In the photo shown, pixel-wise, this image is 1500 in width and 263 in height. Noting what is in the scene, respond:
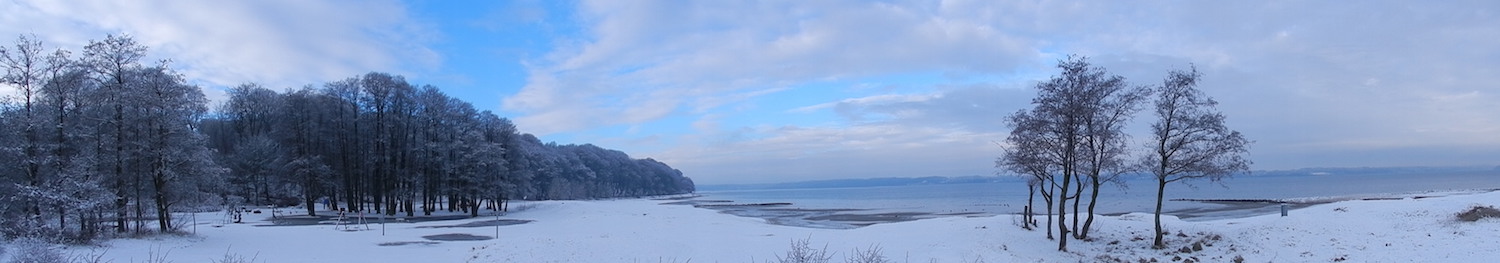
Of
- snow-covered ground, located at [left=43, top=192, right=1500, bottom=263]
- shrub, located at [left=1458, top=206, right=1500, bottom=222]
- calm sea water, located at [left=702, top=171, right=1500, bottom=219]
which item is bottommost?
calm sea water, located at [left=702, top=171, right=1500, bottom=219]

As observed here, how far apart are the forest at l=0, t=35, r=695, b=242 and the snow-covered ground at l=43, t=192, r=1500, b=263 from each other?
1782 mm

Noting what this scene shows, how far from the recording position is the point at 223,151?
61.2 m

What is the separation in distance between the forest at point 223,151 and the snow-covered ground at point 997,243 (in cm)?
178

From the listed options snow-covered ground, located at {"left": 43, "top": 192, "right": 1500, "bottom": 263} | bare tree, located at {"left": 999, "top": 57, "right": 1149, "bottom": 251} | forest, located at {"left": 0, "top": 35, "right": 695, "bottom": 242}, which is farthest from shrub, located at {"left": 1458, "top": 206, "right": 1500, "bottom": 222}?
forest, located at {"left": 0, "top": 35, "right": 695, "bottom": 242}

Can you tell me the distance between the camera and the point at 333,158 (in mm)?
50469

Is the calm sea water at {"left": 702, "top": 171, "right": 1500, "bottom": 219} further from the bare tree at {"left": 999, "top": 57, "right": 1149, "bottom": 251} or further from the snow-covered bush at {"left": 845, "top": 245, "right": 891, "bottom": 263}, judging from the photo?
the snow-covered bush at {"left": 845, "top": 245, "right": 891, "bottom": 263}

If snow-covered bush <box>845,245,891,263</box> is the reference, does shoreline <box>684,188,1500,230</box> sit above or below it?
below

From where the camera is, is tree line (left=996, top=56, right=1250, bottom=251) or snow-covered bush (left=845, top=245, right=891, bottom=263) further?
tree line (left=996, top=56, right=1250, bottom=251)

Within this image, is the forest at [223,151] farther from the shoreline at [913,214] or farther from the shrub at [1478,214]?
the shrub at [1478,214]

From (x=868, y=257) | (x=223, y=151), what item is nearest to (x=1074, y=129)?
(x=868, y=257)

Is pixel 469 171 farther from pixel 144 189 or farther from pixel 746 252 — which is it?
pixel 746 252

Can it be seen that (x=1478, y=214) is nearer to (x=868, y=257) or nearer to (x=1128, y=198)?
(x=868, y=257)

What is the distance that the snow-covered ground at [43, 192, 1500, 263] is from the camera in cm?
1769

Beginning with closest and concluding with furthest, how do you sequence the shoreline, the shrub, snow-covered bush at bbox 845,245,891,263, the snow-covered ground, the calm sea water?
snow-covered bush at bbox 845,245,891,263 < the snow-covered ground < the shrub < the shoreline < the calm sea water
